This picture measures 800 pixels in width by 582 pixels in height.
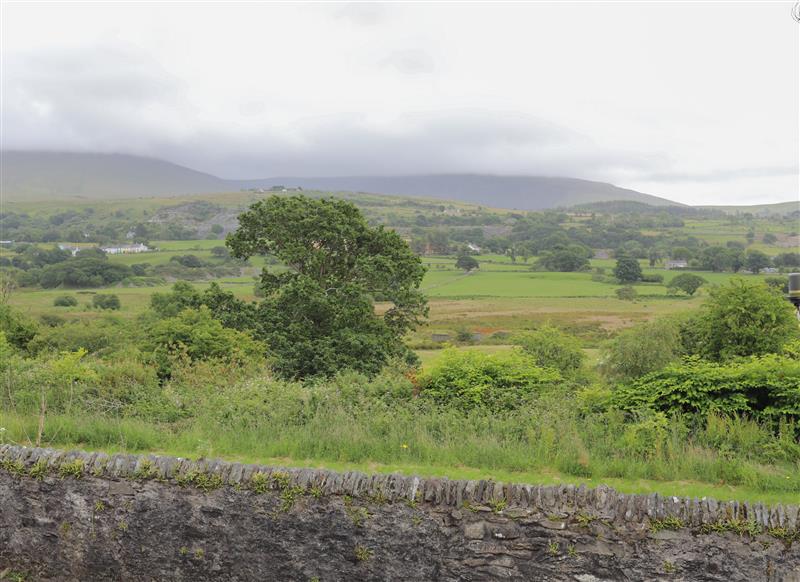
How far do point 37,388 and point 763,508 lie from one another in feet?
33.4

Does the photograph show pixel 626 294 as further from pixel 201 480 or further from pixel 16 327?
pixel 201 480

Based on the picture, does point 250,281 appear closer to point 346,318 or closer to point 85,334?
point 85,334

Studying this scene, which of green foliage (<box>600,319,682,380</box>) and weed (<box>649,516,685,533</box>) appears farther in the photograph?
green foliage (<box>600,319,682,380</box>)

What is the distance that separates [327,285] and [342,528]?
778 inches

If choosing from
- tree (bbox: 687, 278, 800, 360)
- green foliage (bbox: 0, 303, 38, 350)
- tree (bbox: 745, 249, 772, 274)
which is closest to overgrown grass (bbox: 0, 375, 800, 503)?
tree (bbox: 687, 278, 800, 360)

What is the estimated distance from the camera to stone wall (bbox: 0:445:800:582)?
19.2ft

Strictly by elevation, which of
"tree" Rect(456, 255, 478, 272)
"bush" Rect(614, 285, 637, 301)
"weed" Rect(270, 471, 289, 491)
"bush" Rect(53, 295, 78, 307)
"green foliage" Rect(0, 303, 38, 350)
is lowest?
"bush" Rect(53, 295, 78, 307)

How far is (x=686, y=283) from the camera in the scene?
91938 millimetres

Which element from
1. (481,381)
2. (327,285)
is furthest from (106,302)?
(481,381)

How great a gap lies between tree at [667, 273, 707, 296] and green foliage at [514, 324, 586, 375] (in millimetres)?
75482

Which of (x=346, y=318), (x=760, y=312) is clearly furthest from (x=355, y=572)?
(x=346, y=318)

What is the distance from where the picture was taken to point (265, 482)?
671cm

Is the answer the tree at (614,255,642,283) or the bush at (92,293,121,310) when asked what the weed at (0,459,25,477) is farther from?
the tree at (614,255,642,283)

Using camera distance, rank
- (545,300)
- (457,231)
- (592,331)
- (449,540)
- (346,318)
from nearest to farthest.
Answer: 1. (449,540)
2. (346,318)
3. (592,331)
4. (545,300)
5. (457,231)
